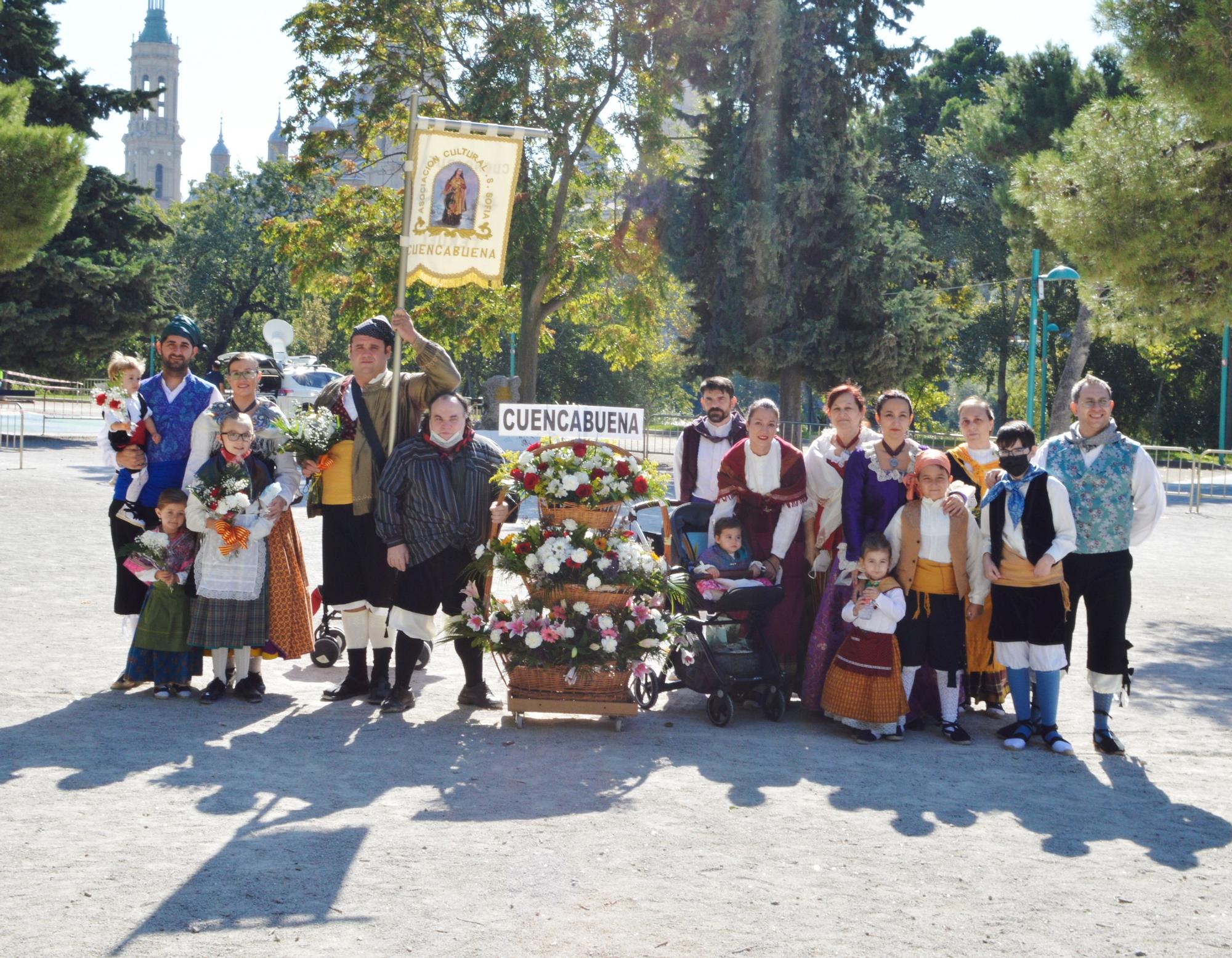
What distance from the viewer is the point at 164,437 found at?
25.1ft

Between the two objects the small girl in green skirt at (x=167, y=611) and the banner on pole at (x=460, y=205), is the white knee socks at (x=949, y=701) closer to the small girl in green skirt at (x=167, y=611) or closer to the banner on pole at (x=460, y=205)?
the banner on pole at (x=460, y=205)

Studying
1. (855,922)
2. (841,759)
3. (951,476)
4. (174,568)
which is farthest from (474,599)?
(855,922)

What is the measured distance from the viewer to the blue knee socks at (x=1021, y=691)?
698 centimetres

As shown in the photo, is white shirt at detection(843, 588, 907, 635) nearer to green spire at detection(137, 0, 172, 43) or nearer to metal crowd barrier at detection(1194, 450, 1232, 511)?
metal crowd barrier at detection(1194, 450, 1232, 511)

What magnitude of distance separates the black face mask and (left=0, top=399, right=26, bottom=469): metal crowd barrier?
65.5 ft

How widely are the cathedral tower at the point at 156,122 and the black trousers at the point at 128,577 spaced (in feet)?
583

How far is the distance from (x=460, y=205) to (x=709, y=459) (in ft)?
7.19

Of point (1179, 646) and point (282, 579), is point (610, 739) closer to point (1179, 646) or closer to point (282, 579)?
point (282, 579)

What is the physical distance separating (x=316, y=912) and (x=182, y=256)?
193 feet

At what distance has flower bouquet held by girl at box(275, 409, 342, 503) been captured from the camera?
7367mm

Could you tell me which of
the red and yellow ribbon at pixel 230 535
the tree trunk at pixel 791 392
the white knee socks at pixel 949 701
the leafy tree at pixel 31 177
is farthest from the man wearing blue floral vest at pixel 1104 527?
the tree trunk at pixel 791 392

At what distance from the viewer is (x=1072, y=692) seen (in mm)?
8367

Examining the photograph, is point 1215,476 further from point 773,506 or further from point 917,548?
point 917,548

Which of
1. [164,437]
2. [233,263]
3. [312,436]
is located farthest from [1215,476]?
[233,263]
